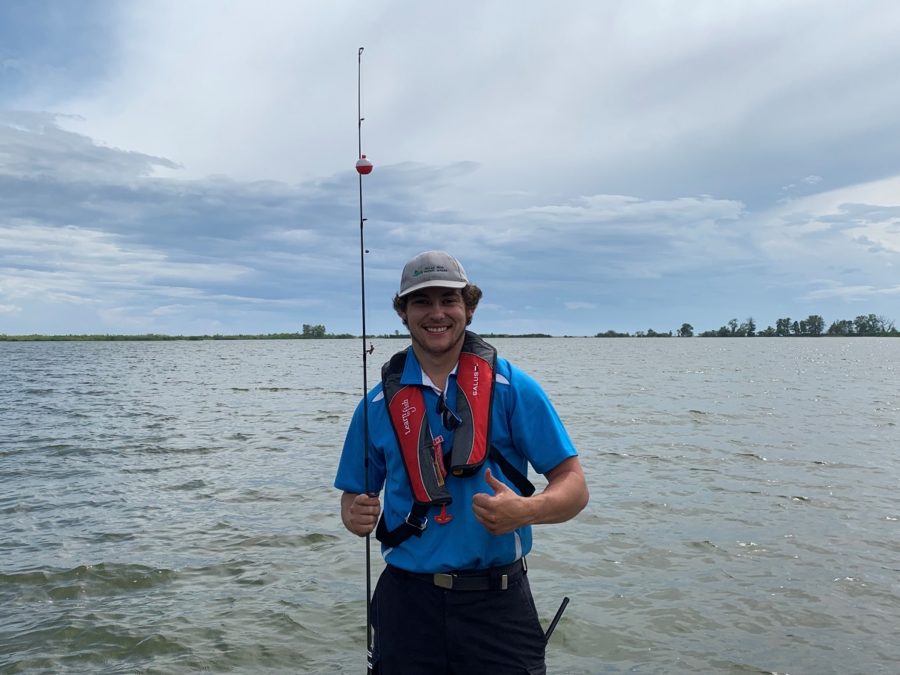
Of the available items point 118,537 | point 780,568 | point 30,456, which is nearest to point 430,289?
point 780,568

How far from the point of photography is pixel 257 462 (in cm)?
1509

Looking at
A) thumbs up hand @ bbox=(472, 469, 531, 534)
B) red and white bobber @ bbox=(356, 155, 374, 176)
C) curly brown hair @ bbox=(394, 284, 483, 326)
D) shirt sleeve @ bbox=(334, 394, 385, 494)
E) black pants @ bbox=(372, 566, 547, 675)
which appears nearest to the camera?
thumbs up hand @ bbox=(472, 469, 531, 534)

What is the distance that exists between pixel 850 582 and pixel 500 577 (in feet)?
22.1

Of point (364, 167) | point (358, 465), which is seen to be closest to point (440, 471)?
point (358, 465)

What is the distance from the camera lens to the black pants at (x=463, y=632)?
3.03 m

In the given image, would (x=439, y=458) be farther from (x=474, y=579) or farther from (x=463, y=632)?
(x=463, y=632)

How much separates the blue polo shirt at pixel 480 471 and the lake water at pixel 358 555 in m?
3.54

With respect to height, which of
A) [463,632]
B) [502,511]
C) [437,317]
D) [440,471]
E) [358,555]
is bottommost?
[358,555]

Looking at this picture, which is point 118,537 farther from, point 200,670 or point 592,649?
point 592,649

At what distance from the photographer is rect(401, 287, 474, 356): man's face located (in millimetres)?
3285

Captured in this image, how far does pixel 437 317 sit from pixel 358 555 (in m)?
6.48

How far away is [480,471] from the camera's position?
3.13 m

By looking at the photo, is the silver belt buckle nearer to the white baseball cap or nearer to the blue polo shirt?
the blue polo shirt

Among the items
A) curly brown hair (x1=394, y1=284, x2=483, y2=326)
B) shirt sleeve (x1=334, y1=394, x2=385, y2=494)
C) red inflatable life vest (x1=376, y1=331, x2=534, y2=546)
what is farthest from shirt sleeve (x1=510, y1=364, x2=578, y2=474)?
shirt sleeve (x1=334, y1=394, x2=385, y2=494)
